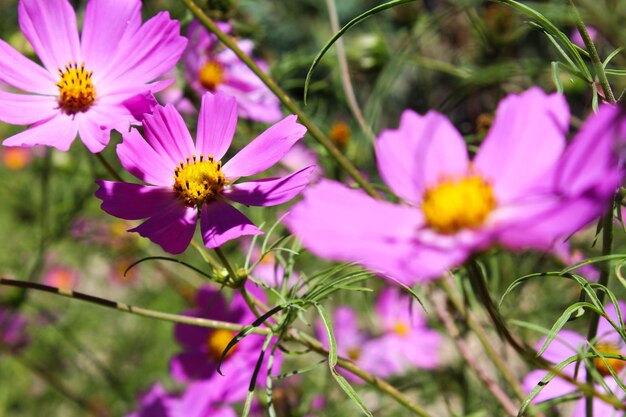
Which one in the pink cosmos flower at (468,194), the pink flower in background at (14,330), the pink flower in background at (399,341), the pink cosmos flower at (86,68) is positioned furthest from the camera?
the pink flower in background at (14,330)

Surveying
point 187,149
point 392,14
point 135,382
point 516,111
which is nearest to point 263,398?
point 187,149

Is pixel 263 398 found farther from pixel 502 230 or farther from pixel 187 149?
pixel 502 230

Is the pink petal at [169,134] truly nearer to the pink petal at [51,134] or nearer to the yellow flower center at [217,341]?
the pink petal at [51,134]

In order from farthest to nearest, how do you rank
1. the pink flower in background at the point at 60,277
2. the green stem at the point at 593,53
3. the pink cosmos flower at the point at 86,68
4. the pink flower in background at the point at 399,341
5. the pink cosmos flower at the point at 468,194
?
the pink flower in background at the point at 60,277, the pink flower in background at the point at 399,341, the pink cosmos flower at the point at 86,68, the green stem at the point at 593,53, the pink cosmos flower at the point at 468,194

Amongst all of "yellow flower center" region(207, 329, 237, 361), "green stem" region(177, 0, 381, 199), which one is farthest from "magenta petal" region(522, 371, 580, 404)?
"yellow flower center" region(207, 329, 237, 361)

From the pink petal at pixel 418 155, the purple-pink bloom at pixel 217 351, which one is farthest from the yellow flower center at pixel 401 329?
the pink petal at pixel 418 155

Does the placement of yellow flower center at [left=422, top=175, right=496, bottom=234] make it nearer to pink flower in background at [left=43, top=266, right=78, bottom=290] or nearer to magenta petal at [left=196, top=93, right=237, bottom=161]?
magenta petal at [left=196, top=93, right=237, bottom=161]

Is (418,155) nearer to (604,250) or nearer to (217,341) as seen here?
(604,250)

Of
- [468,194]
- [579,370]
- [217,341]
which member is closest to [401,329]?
[217,341]
